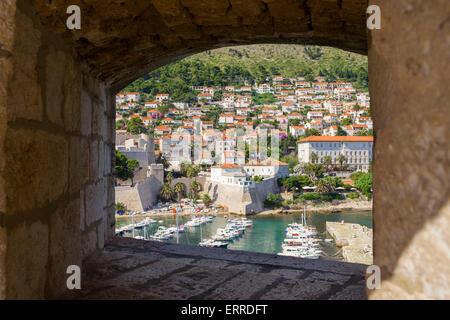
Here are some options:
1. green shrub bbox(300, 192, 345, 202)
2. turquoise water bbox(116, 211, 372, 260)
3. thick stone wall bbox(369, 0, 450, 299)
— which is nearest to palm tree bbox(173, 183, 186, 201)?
turquoise water bbox(116, 211, 372, 260)

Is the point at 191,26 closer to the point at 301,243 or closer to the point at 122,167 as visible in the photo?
the point at 301,243

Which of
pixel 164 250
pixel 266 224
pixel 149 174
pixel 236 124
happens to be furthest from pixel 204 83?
pixel 164 250

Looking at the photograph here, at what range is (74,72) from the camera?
1.54 metres

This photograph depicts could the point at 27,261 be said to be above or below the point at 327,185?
above

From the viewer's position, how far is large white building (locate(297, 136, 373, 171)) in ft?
152

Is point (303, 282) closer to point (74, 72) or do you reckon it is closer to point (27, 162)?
point (27, 162)

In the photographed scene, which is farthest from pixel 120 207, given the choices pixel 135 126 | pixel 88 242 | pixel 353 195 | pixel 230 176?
pixel 88 242

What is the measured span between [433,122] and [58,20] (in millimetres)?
1183

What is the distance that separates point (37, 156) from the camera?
44.7 inches

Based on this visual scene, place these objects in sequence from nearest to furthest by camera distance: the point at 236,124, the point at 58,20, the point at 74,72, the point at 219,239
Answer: the point at 58,20, the point at 74,72, the point at 219,239, the point at 236,124

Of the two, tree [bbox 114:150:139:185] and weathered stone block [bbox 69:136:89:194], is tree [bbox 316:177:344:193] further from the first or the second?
weathered stone block [bbox 69:136:89:194]

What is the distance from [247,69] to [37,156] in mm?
85979

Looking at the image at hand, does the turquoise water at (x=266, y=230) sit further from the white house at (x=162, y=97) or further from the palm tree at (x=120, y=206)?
the white house at (x=162, y=97)

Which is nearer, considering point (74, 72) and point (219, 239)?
point (74, 72)
